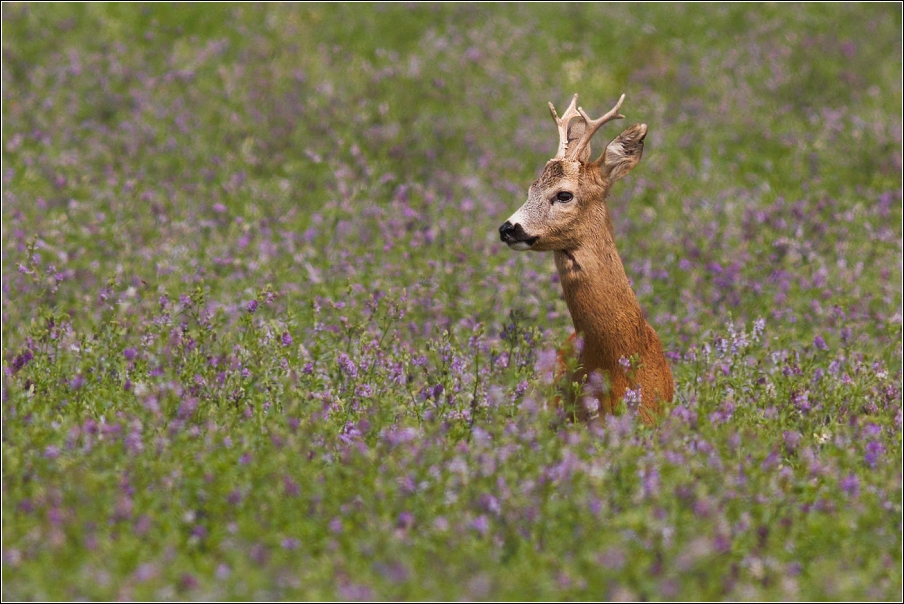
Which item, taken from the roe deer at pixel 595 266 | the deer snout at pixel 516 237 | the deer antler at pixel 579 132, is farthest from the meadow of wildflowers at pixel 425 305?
the deer antler at pixel 579 132

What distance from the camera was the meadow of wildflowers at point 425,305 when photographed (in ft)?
13.4

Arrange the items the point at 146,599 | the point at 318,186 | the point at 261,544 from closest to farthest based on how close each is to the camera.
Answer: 1. the point at 146,599
2. the point at 261,544
3. the point at 318,186

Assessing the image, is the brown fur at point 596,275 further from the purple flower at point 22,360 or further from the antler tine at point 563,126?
the purple flower at point 22,360

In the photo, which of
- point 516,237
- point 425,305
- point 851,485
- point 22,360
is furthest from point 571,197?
point 22,360

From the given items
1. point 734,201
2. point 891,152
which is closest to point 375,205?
point 734,201

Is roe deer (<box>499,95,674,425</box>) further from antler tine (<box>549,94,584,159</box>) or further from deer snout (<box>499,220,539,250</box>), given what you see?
antler tine (<box>549,94,584,159</box>)

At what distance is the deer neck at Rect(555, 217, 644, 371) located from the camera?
633cm

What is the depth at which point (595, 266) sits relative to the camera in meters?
6.50

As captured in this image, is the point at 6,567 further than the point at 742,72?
No

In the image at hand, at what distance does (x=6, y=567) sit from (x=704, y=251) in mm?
6397

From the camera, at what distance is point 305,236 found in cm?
910

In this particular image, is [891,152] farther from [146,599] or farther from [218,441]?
[146,599]

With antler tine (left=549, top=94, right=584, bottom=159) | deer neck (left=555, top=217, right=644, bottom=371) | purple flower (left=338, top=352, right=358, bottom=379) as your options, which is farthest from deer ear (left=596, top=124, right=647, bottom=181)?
purple flower (left=338, top=352, right=358, bottom=379)

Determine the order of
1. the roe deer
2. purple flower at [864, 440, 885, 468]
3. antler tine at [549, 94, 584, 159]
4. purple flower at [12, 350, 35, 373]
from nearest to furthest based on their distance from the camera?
purple flower at [864, 440, 885, 468] → purple flower at [12, 350, 35, 373] → the roe deer → antler tine at [549, 94, 584, 159]
